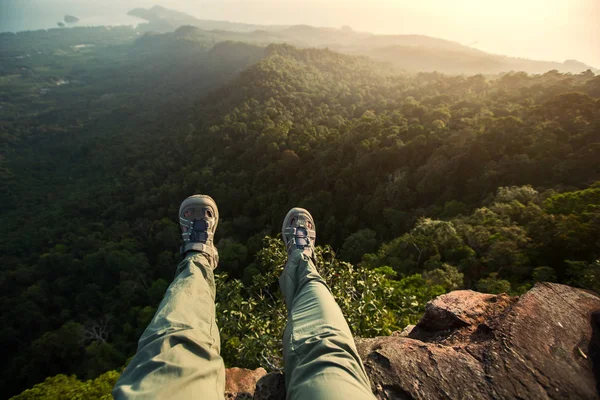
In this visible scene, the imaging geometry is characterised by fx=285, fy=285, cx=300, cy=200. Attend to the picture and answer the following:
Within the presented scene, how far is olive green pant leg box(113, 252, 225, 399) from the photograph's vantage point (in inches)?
69.9

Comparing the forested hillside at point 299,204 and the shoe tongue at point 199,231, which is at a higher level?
the shoe tongue at point 199,231

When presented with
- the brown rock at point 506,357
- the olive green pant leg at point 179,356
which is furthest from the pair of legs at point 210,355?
the brown rock at point 506,357

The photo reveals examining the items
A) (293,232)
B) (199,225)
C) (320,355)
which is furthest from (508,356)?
(199,225)

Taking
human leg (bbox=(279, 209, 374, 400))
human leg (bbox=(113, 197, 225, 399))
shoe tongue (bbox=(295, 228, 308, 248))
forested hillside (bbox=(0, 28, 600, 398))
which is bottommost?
forested hillside (bbox=(0, 28, 600, 398))

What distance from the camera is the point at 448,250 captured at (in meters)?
14.8

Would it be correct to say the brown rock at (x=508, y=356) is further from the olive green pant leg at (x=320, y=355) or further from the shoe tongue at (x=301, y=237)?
the shoe tongue at (x=301, y=237)

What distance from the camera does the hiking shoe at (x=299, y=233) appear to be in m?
4.12

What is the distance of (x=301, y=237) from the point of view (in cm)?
431

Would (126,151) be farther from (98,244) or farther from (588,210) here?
(588,210)

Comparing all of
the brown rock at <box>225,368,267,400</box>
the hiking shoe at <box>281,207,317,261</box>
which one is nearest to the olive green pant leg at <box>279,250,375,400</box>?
the brown rock at <box>225,368,267,400</box>

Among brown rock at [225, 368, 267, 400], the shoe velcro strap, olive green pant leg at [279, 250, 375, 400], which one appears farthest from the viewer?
the shoe velcro strap

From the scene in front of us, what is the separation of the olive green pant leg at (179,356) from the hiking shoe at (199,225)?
40.9 inches

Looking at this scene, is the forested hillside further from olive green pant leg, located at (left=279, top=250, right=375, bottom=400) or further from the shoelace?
olive green pant leg, located at (left=279, top=250, right=375, bottom=400)

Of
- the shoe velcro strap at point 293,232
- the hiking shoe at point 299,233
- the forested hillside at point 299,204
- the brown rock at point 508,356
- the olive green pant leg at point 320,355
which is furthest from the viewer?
the forested hillside at point 299,204
